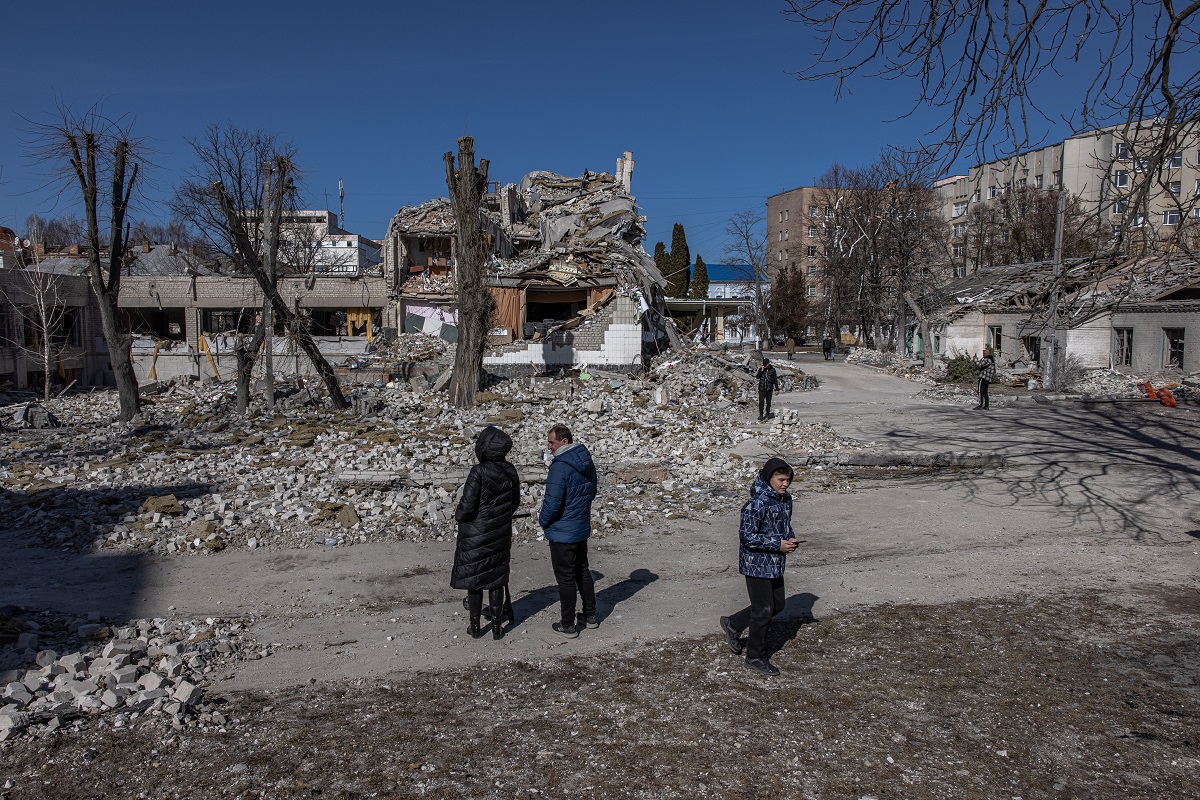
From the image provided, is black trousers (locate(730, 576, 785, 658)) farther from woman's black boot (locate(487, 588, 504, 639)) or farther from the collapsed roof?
the collapsed roof

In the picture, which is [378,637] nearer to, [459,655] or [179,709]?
[459,655]

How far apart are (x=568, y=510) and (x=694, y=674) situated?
4.43 feet

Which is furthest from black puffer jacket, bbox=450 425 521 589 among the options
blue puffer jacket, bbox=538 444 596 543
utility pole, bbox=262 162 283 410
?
utility pole, bbox=262 162 283 410

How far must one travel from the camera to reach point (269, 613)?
245 inches

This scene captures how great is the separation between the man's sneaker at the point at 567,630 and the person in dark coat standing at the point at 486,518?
0.50 metres

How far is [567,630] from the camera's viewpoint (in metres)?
5.51

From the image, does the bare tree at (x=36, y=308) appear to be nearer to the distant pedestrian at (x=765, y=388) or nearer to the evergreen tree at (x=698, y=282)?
the distant pedestrian at (x=765, y=388)

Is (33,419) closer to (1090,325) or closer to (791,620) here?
(791,620)

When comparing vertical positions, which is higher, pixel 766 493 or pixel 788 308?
pixel 788 308

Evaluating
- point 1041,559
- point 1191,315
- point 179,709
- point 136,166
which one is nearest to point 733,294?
point 1191,315

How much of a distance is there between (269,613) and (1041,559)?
22.4 feet

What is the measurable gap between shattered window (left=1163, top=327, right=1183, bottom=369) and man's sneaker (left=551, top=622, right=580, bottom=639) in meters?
25.7

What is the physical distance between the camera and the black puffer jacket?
5.22 metres

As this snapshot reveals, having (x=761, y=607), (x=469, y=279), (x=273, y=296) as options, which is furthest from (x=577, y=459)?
(x=273, y=296)
